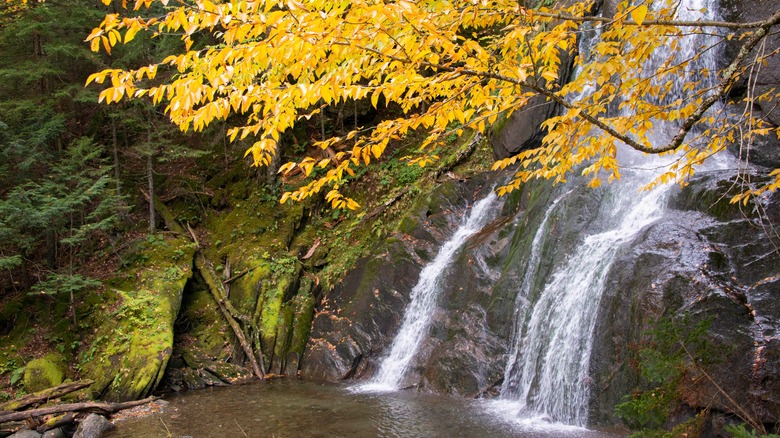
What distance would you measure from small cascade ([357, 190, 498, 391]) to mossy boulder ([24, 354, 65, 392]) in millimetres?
5405

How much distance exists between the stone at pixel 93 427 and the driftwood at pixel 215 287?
3198 millimetres

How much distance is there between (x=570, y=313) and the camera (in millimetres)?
7156

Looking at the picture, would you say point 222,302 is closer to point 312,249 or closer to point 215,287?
point 215,287

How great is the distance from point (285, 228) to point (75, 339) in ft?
17.1

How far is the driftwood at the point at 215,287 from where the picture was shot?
1064cm

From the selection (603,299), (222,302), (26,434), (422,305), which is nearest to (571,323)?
(603,299)

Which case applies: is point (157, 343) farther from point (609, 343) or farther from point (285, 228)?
point (609, 343)

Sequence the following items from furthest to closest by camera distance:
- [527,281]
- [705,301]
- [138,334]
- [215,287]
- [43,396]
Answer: [215,287], [138,334], [527,281], [43,396], [705,301]

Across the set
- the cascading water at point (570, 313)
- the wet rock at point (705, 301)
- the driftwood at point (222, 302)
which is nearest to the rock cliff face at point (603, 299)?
the wet rock at point (705, 301)

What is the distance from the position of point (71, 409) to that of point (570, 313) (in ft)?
24.9

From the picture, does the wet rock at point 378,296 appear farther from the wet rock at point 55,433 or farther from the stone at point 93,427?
the wet rock at point 55,433

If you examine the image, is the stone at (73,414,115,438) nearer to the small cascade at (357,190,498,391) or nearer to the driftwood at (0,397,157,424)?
the driftwood at (0,397,157,424)

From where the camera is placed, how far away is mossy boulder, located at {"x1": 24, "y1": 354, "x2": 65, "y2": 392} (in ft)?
28.9

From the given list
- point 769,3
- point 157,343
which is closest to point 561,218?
point 769,3
